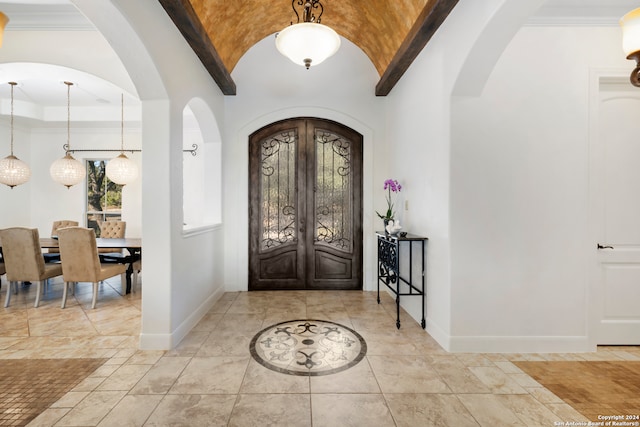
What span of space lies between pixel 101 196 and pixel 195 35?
5876mm

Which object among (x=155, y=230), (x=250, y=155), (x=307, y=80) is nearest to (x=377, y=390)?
(x=155, y=230)

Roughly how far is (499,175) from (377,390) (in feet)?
6.75

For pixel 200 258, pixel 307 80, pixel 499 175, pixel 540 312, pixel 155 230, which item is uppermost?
pixel 307 80

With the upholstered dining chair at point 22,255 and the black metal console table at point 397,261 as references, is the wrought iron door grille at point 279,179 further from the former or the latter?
the upholstered dining chair at point 22,255

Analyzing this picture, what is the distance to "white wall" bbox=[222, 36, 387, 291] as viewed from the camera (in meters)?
4.76

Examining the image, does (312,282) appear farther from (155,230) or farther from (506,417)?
(506,417)

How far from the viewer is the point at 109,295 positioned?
4633 millimetres

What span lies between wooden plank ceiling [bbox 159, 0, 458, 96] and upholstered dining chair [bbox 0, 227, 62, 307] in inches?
126

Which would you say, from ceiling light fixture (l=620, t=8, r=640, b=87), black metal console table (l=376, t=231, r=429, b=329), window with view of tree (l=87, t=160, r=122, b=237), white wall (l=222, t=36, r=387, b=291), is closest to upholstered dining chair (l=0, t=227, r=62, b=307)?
white wall (l=222, t=36, r=387, b=291)

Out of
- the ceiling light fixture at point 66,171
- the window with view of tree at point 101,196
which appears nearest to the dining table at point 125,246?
the ceiling light fixture at point 66,171

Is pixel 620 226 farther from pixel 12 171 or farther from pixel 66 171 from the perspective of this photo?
pixel 12 171

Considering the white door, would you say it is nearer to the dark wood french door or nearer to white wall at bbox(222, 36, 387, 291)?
white wall at bbox(222, 36, 387, 291)

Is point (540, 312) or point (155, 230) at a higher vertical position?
point (155, 230)

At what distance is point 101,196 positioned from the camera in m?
7.16
